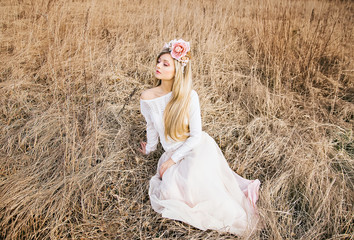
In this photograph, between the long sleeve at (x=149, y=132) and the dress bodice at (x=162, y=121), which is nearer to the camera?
the dress bodice at (x=162, y=121)

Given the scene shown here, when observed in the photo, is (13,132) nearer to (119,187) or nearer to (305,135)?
(119,187)

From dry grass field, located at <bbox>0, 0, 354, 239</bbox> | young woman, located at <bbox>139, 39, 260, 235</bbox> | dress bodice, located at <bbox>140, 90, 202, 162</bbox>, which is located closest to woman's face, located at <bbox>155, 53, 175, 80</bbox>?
young woman, located at <bbox>139, 39, 260, 235</bbox>

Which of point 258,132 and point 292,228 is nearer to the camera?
point 292,228

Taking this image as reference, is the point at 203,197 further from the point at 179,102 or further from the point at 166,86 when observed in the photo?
the point at 166,86

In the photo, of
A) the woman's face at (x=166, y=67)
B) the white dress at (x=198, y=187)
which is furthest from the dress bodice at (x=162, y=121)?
the woman's face at (x=166, y=67)

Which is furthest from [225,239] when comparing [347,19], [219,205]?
[347,19]

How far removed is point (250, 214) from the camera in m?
1.51

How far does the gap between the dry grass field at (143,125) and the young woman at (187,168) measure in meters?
0.11

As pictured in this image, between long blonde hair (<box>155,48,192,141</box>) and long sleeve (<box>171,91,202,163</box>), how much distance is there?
5cm

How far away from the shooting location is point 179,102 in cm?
150

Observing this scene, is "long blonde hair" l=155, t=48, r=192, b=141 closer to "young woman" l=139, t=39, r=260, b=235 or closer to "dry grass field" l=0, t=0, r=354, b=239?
"young woman" l=139, t=39, r=260, b=235

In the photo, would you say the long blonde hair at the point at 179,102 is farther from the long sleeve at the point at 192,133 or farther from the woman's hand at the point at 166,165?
the woman's hand at the point at 166,165

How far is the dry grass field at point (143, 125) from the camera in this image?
1.49 meters

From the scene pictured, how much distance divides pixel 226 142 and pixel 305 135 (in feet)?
2.43
